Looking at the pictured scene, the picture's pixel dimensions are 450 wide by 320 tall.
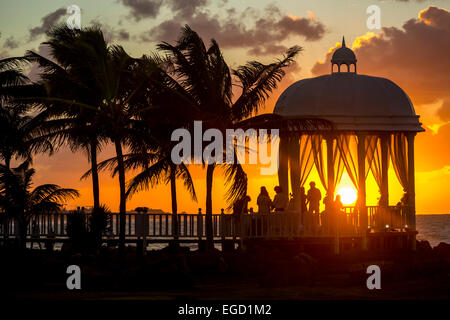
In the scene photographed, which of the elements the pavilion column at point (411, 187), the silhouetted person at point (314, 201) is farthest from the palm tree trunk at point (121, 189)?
the pavilion column at point (411, 187)

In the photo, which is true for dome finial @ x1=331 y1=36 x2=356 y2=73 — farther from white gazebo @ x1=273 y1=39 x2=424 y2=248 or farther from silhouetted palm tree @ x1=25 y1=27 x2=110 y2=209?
silhouetted palm tree @ x1=25 y1=27 x2=110 y2=209

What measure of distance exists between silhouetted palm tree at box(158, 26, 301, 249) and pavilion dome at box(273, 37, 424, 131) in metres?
2.33

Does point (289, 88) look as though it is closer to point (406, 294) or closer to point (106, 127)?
point (106, 127)

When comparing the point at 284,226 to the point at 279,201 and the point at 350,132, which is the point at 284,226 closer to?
the point at 279,201

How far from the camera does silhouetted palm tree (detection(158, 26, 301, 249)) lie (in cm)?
3134

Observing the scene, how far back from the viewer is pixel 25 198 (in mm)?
34250

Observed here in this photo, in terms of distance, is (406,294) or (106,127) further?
(106,127)

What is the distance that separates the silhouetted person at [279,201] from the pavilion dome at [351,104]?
9.89ft

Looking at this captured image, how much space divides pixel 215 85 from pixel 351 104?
5.75m

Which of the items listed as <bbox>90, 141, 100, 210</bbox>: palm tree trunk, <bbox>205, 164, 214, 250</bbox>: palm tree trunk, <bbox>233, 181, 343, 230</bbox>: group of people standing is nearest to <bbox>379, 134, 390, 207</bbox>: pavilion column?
<bbox>233, 181, 343, 230</bbox>: group of people standing

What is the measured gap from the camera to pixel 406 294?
23.5 meters
